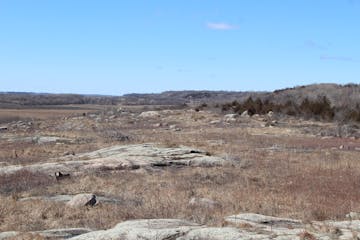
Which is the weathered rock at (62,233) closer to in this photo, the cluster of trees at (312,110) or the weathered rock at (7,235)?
the weathered rock at (7,235)

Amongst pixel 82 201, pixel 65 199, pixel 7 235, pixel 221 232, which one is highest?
pixel 221 232

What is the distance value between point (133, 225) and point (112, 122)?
44316 millimetres

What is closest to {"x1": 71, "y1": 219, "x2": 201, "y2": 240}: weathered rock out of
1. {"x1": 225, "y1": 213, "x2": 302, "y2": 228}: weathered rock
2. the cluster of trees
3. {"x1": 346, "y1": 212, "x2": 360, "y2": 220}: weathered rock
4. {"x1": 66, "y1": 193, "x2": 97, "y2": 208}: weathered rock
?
{"x1": 225, "y1": 213, "x2": 302, "y2": 228}: weathered rock

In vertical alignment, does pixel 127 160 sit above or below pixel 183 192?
above

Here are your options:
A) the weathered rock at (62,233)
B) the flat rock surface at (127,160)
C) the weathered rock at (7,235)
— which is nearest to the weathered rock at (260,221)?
the weathered rock at (62,233)

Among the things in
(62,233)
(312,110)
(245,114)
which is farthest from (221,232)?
(245,114)

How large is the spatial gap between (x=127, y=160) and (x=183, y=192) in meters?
5.73

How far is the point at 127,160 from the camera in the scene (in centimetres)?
1992

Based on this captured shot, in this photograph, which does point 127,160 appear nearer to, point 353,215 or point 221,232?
point 353,215

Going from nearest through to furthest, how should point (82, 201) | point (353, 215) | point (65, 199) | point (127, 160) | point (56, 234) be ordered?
point (56, 234) → point (353, 215) → point (82, 201) → point (65, 199) → point (127, 160)

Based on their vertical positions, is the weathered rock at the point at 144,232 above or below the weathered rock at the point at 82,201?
above

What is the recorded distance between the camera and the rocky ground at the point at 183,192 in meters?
8.91

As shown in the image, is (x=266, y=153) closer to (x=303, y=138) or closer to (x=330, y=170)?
(x=330, y=170)

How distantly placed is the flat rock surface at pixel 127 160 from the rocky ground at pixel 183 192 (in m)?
0.04
